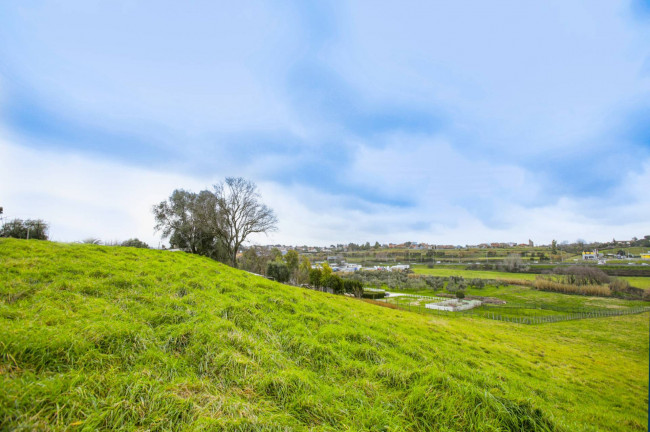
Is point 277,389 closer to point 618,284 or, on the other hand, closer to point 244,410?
point 244,410

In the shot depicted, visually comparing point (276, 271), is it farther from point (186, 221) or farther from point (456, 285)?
point (456, 285)

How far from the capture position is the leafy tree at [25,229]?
722 inches

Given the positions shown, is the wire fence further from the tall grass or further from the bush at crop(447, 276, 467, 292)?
the bush at crop(447, 276, 467, 292)

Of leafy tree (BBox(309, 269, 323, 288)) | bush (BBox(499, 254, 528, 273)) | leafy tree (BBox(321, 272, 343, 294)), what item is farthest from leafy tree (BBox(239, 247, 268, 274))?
bush (BBox(499, 254, 528, 273))

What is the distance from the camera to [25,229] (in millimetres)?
19109

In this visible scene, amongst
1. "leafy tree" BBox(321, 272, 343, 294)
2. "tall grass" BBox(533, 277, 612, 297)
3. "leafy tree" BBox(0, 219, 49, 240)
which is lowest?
"leafy tree" BBox(321, 272, 343, 294)

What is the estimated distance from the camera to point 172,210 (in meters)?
27.8

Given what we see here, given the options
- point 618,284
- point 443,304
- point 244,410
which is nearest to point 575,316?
point 443,304

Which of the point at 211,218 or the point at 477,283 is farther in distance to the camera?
the point at 477,283

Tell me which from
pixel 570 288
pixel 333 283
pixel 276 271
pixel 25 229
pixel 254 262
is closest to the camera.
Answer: pixel 25 229

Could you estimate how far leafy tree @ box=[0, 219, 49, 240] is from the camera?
18.3m

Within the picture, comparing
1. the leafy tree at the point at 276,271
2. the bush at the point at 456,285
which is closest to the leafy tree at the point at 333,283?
the leafy tree at the point at 276,271

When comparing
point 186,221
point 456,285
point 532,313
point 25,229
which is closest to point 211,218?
point 186,221

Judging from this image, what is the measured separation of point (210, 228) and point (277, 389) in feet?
87.0
